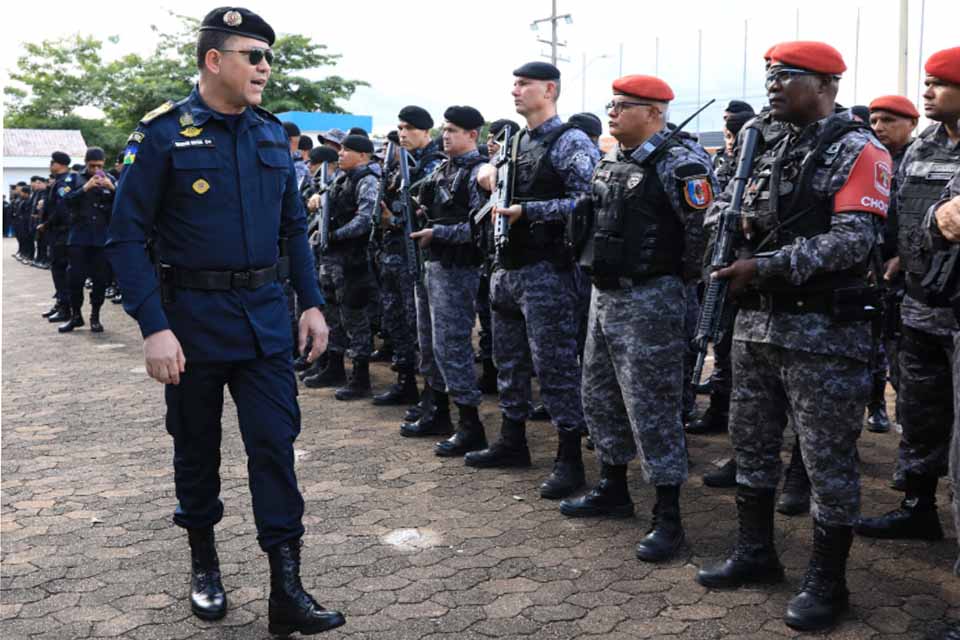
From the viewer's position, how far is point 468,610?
144 inches

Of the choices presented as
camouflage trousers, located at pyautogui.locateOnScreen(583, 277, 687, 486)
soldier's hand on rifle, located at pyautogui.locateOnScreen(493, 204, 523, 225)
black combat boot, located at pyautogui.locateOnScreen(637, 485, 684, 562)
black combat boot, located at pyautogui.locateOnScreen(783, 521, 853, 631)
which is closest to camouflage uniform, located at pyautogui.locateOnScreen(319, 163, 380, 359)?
soldier's hand on rifle, located at pyautogui.locateOnScreen(493, 204, 523, 225)

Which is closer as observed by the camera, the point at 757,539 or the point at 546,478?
the point at 757,539

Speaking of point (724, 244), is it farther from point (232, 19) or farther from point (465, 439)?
point (465, 439)

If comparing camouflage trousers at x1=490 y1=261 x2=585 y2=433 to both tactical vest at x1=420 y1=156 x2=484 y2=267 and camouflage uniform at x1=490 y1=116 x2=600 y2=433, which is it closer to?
camouflage uniform at x1=490 y1=116 x2=600 y2=433

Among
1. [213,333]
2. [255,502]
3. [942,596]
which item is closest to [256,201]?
[213,333]

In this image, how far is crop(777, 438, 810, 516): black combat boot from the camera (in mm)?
4738

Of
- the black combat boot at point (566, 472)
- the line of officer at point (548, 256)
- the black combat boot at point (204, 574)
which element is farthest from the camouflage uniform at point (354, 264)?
the black combat boot at point (204, 574)

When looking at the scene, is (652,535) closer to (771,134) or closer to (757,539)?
(757,539)

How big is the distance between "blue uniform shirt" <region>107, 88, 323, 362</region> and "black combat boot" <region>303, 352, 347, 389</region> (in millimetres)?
4698

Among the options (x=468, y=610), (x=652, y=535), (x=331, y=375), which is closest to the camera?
(x=468, y=610)

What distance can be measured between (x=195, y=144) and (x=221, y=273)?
475mm

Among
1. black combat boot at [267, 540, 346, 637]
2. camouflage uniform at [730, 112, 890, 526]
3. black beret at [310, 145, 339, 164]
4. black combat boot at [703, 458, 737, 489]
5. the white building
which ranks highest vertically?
the white building

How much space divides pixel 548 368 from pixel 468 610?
5.84 feet

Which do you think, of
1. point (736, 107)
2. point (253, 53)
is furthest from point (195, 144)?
point (736, 107)
